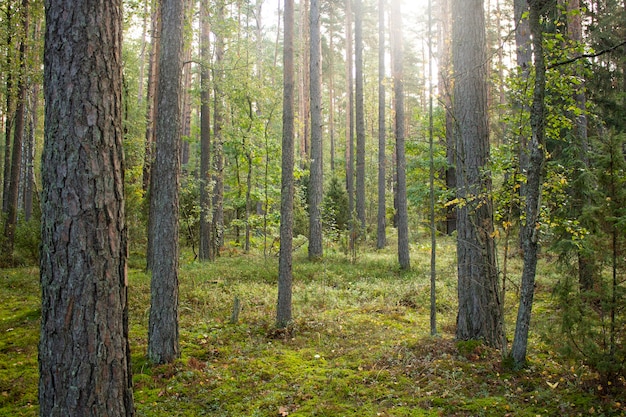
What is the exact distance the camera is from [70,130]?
2721 mm

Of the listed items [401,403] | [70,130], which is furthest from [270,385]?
[70,130]

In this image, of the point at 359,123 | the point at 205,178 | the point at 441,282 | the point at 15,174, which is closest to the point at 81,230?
the point at 441,282

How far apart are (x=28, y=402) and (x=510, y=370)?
585cm

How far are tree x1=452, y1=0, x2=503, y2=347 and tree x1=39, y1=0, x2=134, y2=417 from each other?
4.54 metres

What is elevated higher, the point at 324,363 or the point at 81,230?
the point at 81,230

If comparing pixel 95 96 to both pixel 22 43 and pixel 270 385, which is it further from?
pixel 22 43

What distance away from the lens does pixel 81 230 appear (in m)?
2.70

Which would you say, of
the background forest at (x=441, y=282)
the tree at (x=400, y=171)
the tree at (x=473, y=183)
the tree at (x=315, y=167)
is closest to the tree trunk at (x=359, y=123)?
the tree at (x=400, y=171)

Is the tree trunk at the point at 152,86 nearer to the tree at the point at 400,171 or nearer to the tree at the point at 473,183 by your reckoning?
the tree at the point at 400,171

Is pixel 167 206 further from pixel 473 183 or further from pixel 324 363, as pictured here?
pixel 473 183

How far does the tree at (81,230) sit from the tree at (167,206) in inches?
124

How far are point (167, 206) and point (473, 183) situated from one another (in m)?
4.45

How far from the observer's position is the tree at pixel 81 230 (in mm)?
2660

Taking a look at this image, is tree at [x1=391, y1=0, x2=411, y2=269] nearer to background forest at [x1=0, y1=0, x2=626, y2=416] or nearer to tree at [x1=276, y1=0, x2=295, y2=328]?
background forest at [x1=0, y1=0, x2=626, y2=416]
